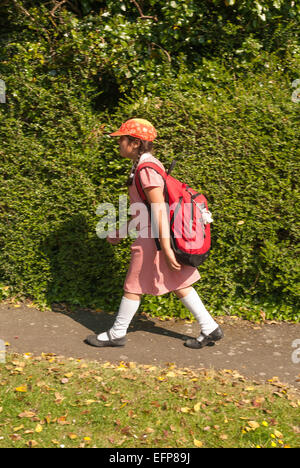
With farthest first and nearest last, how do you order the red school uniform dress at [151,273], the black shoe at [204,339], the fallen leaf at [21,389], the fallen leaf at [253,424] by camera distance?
the black shoe at [204,339]
the red school uniform dress at [151,273]
the fallen leaf at [21,389]
the fallen leaf at [253,424]

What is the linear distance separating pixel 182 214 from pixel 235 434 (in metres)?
1.75

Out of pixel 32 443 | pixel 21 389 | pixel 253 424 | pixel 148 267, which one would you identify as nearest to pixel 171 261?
pixel 148 267

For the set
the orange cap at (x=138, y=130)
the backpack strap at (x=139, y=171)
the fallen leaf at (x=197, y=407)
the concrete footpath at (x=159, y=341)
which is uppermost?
the orange cap at (x=138, y=130)

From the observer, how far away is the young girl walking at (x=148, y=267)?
4184 mm

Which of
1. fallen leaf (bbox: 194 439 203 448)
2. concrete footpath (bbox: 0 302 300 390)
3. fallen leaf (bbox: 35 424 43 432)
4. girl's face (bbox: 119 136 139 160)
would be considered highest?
girl's face (bbox: 119 136 139 160)

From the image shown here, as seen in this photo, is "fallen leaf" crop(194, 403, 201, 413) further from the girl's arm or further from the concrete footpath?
the girl's arm

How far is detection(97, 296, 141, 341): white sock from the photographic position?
4.56 meters

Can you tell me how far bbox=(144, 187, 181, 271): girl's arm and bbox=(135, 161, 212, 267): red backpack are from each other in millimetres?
71

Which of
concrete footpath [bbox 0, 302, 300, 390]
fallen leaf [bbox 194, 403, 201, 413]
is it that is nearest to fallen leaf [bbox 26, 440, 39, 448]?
fallen leaf [bbox 194, 403, 201, 413]

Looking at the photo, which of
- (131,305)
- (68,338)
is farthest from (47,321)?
(131,305)

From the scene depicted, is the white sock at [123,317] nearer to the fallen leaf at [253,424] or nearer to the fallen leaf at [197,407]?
the fallen leaf at [197,407]

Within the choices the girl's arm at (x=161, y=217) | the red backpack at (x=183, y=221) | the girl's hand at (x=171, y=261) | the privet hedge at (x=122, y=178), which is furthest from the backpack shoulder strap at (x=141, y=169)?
the privet hedge at (x=122, y=178)

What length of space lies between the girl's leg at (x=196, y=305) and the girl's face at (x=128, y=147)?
1.27 meters

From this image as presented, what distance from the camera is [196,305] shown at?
4586 mm
